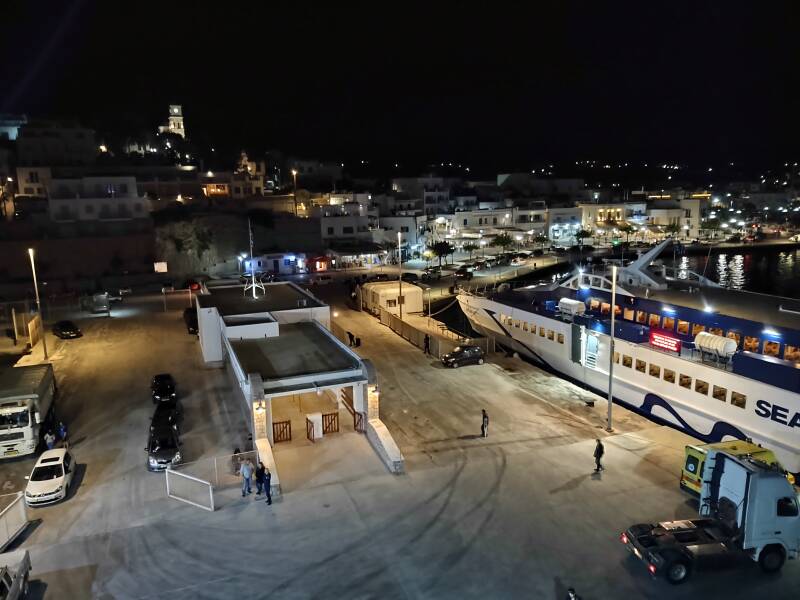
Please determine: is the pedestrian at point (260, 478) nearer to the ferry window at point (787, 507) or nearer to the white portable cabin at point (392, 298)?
the ferry window at point (787, 507)

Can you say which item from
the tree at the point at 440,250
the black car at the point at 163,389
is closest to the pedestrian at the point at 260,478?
the black car at the point at 163,389

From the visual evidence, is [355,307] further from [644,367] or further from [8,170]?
[8,170]

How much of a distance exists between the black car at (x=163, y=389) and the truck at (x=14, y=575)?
10.9 metres

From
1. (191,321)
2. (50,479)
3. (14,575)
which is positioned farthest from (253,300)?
(14,575)

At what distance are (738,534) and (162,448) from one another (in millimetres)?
15731

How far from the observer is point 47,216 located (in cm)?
5847

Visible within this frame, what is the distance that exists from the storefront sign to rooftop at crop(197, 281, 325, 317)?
15.4 m

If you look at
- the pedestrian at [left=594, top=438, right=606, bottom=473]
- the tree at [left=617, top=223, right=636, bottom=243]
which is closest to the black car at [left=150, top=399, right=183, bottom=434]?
the pedestrian at [left=594, top=438, right=606, bottom=473]

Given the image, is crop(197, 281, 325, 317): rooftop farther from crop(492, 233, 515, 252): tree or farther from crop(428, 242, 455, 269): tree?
crop(492, 233, 515, 252): tree

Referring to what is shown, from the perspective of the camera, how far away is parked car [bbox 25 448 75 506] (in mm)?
15281

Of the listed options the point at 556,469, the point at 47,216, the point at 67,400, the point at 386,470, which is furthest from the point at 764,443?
the point at 47,216

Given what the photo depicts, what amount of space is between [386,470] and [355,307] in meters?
27.2

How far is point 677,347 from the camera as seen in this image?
2159 centimetres

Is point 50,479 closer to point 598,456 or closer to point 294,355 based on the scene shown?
point 294,355
